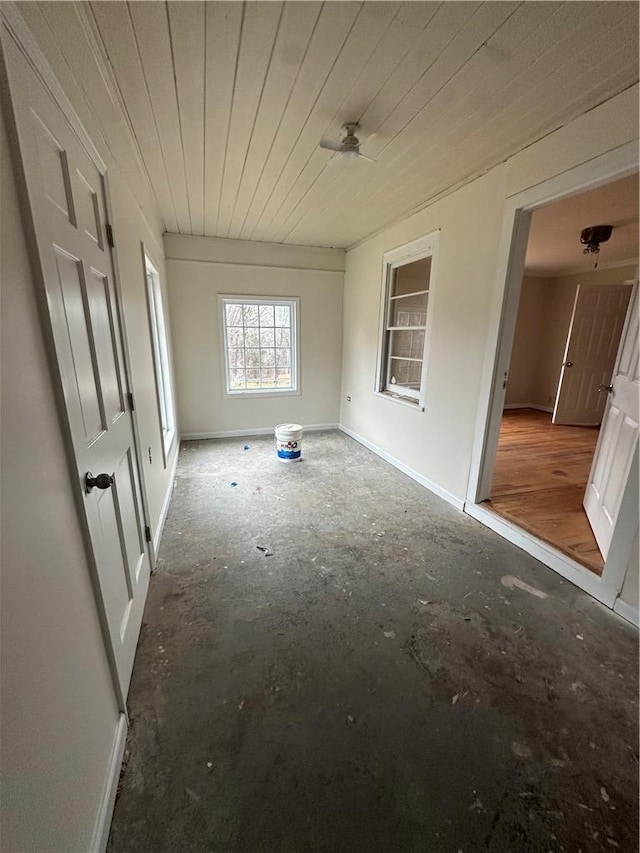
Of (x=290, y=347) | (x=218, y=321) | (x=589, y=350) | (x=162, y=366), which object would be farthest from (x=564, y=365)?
(x=162, y=366)

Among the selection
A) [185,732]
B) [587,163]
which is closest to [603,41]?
[587,163]

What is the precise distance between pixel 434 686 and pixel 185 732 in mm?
982

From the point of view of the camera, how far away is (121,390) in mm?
1613

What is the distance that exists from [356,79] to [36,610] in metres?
2.25

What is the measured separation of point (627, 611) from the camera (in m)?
1.75

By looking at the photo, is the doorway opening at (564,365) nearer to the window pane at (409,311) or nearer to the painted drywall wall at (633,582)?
the painted drywall wall at (633,582)

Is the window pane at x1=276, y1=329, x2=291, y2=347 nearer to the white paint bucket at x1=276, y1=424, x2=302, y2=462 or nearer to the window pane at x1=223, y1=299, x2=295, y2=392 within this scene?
the window pane at x1=223, y1=299, x2=295, y2=392

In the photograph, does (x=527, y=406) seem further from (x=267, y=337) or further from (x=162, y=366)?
(x=162, y=366)

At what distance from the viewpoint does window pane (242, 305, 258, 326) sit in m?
A: 4.50

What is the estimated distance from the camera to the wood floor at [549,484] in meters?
2.28

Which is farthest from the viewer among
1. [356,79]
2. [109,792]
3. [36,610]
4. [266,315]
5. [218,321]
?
[266,315]

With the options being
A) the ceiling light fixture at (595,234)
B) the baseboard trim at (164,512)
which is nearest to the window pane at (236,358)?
the baseboard trim at (164,512)

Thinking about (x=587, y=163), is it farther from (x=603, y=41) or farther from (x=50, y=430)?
(x=50, y=430)

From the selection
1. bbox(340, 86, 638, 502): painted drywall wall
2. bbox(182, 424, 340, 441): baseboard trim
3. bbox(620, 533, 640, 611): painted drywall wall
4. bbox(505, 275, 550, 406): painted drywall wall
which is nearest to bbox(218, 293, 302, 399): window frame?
bbox(182, 424, 340, 441): baseboard trim
